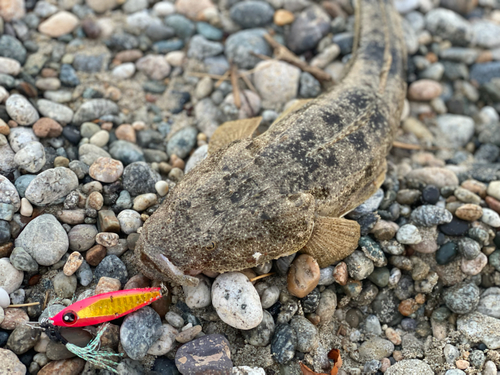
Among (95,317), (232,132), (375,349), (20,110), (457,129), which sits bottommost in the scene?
(375,349)

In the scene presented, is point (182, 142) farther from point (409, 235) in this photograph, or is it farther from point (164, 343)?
point (409, 235)

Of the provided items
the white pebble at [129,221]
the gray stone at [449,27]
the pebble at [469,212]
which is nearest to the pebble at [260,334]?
the white pebble at [129,221]

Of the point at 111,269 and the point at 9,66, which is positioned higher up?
the point at 9,66

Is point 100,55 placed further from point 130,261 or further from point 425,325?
point 425,325

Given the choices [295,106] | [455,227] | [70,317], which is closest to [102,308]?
[70,317]

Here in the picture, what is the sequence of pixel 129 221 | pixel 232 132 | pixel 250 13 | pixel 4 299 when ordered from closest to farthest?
pixel 4 299, pixel 129 221, pixel 232 132, pixel 250 13

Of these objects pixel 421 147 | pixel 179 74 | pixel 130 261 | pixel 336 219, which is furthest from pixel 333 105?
pixel 130 261
